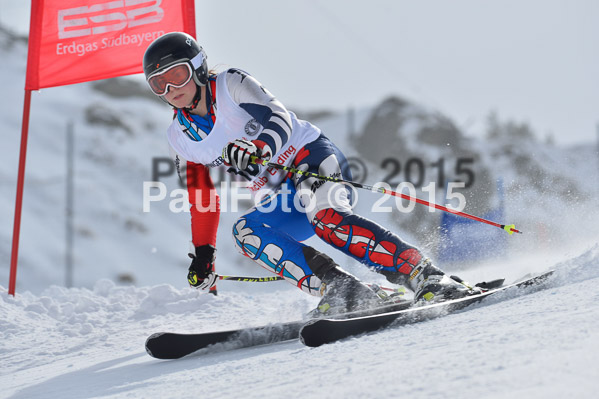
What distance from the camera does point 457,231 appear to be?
542cm

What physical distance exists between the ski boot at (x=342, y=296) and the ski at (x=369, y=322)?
0.61 ft

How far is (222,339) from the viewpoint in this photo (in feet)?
8.86

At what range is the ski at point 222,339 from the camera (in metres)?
2.67

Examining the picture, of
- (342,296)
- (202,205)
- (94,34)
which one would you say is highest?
(94,34)

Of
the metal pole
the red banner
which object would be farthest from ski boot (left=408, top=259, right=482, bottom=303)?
the metal pole

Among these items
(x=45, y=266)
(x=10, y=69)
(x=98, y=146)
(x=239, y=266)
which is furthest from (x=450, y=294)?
(x=10, y=69)

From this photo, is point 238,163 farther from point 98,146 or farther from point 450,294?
point 98,146

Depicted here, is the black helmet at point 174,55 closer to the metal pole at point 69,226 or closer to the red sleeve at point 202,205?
the red sleeve at point 202,205

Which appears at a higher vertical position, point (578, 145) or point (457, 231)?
point (578, 145)

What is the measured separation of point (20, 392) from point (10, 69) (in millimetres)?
25011

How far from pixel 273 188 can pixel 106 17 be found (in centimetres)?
250

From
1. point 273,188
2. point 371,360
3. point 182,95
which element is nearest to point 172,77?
point 182,95

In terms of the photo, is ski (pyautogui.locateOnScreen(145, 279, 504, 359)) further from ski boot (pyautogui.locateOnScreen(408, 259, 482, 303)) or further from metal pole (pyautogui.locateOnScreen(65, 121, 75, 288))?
metal pole (pyautogui.locateOnScreen(65, 121, 75, 288))

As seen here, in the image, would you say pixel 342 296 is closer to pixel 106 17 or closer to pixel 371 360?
pixel 371 360
